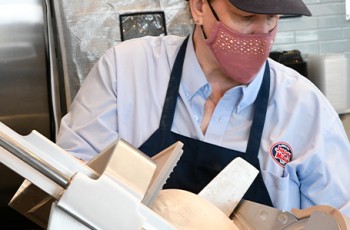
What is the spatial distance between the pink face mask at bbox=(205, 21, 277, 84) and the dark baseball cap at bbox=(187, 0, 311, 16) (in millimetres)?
91

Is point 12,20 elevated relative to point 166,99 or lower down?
elevated

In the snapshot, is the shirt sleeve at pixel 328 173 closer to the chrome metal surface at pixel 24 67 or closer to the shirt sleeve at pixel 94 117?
the shirt sleeve at pixel 94 117

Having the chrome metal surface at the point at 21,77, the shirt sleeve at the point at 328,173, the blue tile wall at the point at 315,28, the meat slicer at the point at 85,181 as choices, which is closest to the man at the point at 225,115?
the shirt sleeve at the point at 328,173

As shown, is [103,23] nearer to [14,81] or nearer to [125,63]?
[14,81]

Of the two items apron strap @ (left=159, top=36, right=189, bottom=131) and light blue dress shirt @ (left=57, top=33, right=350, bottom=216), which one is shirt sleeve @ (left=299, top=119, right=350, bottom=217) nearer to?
light blue dress shirt @ (left=57, top=33, right=350, bottom=216)

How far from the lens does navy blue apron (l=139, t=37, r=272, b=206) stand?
1.17m

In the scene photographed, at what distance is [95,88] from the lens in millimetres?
1249

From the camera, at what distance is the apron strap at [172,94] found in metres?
1.23

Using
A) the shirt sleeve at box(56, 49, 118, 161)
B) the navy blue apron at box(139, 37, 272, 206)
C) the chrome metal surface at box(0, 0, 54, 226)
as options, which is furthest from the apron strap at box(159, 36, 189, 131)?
the chrome metal surface at box(0, 0, 54, 226)

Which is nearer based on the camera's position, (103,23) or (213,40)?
(213,40)

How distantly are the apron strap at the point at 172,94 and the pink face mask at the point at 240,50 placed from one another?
0.10 meters

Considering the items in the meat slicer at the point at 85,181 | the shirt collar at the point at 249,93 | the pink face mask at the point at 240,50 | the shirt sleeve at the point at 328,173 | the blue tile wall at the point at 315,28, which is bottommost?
the blue tile wall at the point at 315,28

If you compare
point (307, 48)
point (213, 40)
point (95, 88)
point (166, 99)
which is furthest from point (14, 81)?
point (307, 48)

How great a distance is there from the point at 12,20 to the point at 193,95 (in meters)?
0.63
